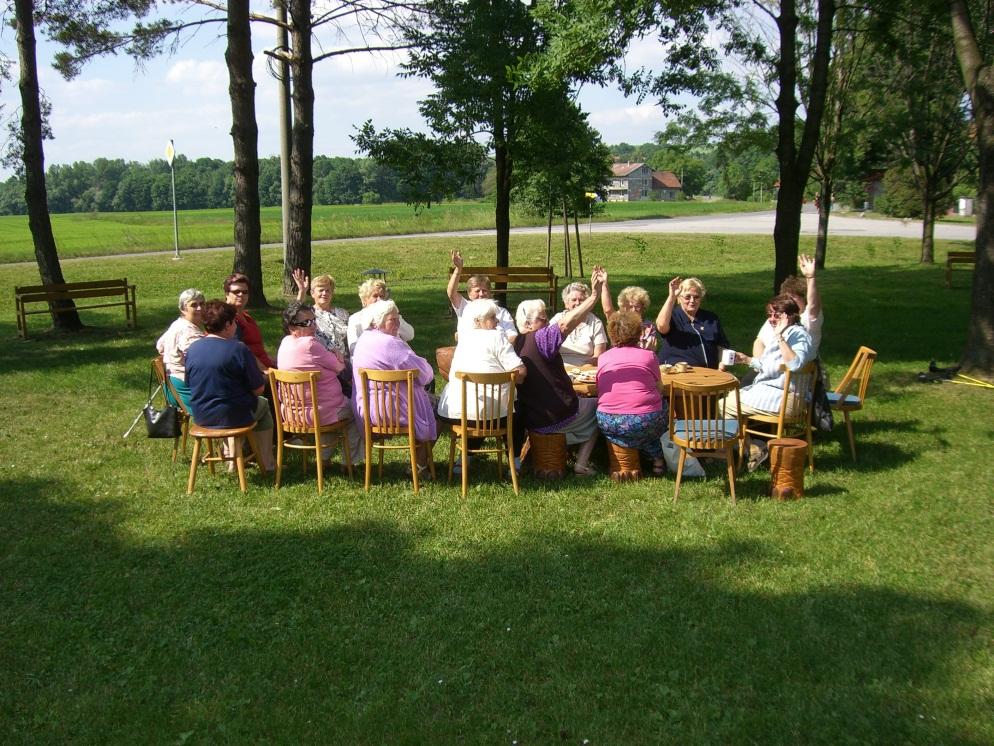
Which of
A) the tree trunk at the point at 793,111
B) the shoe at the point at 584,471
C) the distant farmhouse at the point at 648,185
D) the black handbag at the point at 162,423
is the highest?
the distant farmhouse at the point at 648,185

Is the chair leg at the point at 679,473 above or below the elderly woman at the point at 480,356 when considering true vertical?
below

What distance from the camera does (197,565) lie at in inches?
199

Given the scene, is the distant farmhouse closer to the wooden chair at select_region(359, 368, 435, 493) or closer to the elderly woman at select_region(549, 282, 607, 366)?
the elderly woman at select_region(549, 282, 607, 366)

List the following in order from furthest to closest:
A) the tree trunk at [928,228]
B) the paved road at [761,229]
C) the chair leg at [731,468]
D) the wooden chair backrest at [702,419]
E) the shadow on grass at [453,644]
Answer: the paved road at [761,229] → the tree trunk at [928,228] → the chair leg at [731,468] → the wooden chair backrest at [702,419] → the shadow on grass at [453,644]

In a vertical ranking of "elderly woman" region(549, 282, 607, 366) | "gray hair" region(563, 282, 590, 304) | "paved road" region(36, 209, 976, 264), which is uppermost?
"paved road" region(36, 209, 976, 264)

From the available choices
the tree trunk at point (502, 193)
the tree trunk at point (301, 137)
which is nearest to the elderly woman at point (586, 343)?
the tree trunk at point (502, 193)

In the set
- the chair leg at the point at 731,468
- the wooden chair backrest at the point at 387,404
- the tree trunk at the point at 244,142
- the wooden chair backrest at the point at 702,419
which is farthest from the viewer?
the tree trunk at the point at 244,142

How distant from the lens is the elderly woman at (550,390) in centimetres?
631

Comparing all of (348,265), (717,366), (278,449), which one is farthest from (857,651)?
(348,265)

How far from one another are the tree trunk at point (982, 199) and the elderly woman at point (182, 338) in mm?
7917

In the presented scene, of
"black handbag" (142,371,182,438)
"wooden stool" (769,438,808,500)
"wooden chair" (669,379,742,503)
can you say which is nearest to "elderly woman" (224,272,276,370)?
"black handbag" (142,371,182,438)

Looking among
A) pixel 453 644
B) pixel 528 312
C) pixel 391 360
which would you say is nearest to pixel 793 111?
pixel 528 312

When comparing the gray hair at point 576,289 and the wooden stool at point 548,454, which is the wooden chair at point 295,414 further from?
the gray hair at point 576,289

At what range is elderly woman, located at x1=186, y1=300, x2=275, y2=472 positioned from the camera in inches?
239
